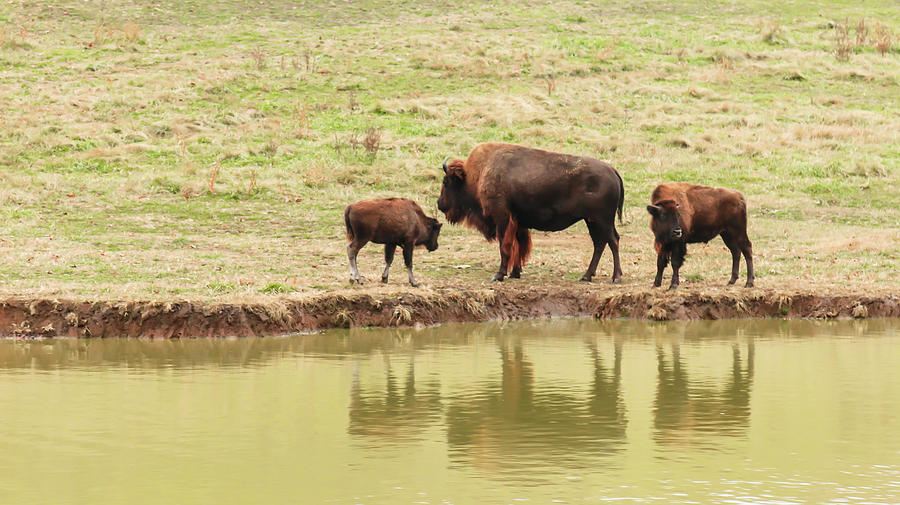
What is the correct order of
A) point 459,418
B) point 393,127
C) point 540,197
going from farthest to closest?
point 393,127 < point 540,197 < point 459,418

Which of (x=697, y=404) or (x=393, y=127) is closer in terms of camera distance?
(x=697, y=404)

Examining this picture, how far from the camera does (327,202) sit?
71.7 feet

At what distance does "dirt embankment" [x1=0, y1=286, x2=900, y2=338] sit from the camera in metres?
13.7

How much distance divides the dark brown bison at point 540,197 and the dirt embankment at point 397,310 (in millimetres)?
1224

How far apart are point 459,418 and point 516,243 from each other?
295 inches

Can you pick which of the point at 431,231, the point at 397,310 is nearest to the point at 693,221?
the point at 431,231

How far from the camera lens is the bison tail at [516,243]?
16.9 m

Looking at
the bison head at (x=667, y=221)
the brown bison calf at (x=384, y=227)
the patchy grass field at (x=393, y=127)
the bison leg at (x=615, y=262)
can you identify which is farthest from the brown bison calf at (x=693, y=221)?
the brown bison calf at (x=384, y=227)

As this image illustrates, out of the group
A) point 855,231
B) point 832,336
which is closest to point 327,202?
point 855,231

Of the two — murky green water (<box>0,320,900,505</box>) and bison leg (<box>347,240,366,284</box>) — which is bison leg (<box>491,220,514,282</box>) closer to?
bison leg (<box>347,240,366,284</box>)

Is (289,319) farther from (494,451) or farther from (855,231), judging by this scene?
(855,231)

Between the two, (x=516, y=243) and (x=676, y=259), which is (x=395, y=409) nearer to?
(x=676, y=259)

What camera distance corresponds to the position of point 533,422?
952cm

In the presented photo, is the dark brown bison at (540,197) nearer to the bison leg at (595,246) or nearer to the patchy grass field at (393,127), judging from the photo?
the bison leg at (595,246)
